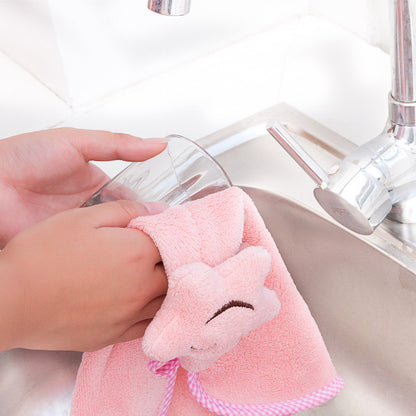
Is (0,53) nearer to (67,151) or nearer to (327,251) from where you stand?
(67,151)

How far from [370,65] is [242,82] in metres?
0.13

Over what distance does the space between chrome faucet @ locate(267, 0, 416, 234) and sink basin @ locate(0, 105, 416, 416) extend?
0.07 meters

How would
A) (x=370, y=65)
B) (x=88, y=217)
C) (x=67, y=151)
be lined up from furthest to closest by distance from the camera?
1. (x=370, y=65)
2. (x=67, y=151)
3. (x=88, y=217)

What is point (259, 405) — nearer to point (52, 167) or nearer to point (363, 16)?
point (52, 167)

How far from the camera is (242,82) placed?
2.16ft

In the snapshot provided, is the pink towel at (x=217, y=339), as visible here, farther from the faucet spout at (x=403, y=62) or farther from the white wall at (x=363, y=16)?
the white wall at (x=363, y=16)

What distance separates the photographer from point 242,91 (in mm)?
663

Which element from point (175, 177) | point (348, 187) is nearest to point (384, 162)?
point (348, 187)

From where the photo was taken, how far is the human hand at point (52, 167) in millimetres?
483

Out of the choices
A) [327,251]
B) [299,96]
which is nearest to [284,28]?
[299,96]

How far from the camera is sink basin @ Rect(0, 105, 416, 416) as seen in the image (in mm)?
509

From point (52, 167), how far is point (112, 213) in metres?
0.12

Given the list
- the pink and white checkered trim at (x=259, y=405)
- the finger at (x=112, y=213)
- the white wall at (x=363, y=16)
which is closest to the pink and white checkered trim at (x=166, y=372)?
the pink and white checkered trim at (x=259, y=405)

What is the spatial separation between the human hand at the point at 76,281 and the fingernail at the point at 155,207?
0.05 meters
